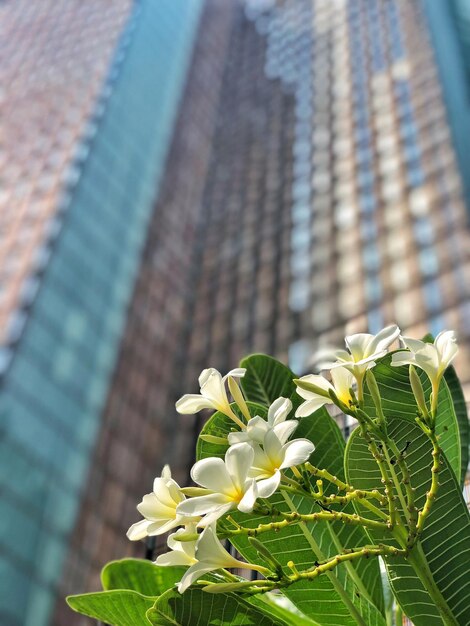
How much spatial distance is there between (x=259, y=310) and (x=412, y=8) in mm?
5347

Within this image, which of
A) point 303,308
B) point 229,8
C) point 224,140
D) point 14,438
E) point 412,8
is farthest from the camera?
point 229,8

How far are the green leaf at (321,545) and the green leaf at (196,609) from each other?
0.05m

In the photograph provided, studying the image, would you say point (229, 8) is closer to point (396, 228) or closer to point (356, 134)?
point (356, 134)

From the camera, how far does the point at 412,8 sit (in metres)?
10.8

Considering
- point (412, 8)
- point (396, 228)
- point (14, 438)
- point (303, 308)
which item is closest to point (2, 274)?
point (14, 438)

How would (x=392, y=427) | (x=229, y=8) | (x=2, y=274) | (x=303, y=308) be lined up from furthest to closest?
(x=229, y=8)
(x=2, y=274)
(x=303, y=308)
(x=392, y=427)

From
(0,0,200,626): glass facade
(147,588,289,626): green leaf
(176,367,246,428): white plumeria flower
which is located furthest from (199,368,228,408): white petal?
(0,0,200,626): glass facade

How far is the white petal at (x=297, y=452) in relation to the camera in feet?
0.97

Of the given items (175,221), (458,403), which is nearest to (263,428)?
(458,403)

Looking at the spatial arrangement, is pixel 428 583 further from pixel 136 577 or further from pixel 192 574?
pixel 136 577

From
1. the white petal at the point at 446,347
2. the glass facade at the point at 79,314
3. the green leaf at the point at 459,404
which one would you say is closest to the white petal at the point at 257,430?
the white petal at the point at 446,347

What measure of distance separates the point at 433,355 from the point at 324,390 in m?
0.06

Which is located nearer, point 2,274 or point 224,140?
point 2,274

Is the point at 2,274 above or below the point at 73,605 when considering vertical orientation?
below
